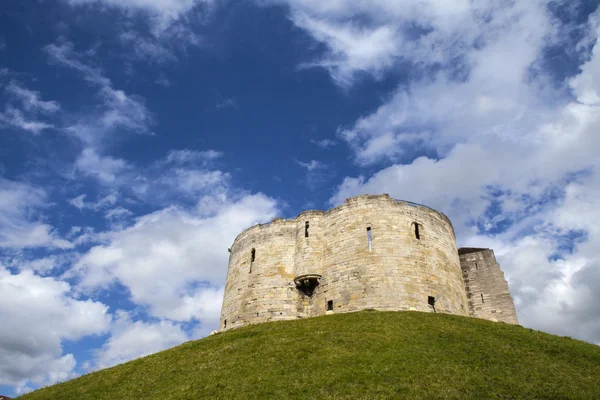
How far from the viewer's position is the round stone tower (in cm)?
2566

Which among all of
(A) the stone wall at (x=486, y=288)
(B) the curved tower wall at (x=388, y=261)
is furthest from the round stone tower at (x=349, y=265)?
(A) the stone wall at (x=486, y=288)

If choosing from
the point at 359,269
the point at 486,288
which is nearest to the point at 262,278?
the point at 359,269

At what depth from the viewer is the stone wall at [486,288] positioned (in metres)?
30.3

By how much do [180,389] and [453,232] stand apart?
23406 mm

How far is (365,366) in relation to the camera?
14320mm

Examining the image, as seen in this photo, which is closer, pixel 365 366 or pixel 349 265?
pixel 365 366

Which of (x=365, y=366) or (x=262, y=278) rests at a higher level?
(x=262, y=278)

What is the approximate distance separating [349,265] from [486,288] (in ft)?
38.2

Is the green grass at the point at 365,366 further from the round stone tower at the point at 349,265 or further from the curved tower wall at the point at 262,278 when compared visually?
the curved tower wall at the point at 262,278

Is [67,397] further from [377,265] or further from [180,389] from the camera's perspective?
[377,265]

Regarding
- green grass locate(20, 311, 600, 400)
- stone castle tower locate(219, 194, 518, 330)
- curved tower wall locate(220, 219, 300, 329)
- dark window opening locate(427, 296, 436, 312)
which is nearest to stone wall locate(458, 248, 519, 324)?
stone castle tower locate(219, 194, 518, 330)

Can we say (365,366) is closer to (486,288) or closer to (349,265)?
(349,265)

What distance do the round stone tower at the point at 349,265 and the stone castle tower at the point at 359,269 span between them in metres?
0.06

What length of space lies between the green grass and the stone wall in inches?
401
